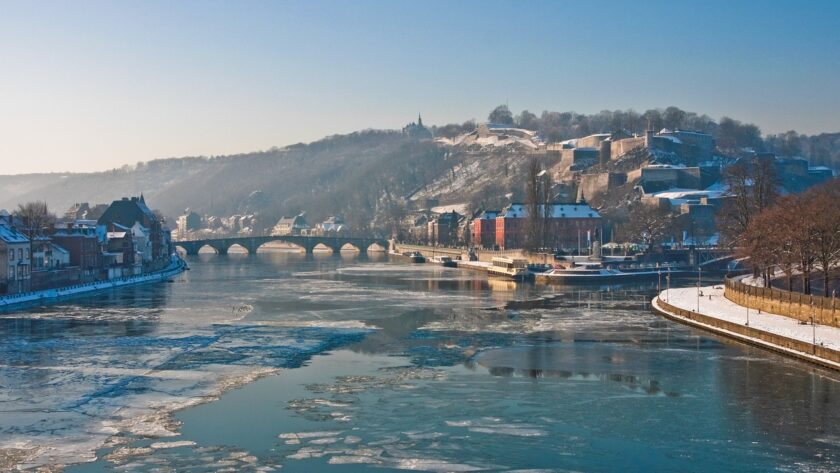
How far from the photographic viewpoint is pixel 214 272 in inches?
3755

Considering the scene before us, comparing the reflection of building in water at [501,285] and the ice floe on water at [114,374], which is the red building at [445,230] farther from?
the ice floe on water at [114,374]

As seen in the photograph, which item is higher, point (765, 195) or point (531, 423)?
point (765, 195)

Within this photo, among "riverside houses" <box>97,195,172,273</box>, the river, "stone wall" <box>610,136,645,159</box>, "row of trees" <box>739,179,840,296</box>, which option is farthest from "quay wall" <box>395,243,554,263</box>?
the river

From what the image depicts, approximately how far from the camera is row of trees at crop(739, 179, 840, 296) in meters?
49.4

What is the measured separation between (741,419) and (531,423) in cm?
543

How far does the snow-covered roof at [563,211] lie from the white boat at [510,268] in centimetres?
2218

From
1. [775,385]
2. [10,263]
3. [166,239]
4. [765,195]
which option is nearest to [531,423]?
[775,385]

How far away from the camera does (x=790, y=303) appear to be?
42.2 m

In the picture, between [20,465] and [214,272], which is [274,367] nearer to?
[20,465]

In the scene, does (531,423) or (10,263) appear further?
(10,263)

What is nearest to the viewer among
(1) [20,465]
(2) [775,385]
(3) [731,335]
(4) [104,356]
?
(1) [20,465]

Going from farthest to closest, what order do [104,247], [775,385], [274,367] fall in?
[104,247], [274,367], [775,385]

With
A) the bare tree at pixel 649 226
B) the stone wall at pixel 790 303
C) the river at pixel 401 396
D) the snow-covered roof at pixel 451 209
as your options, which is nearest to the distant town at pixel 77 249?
the river at pixel 401 396

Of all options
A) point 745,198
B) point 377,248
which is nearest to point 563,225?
point 745,198
